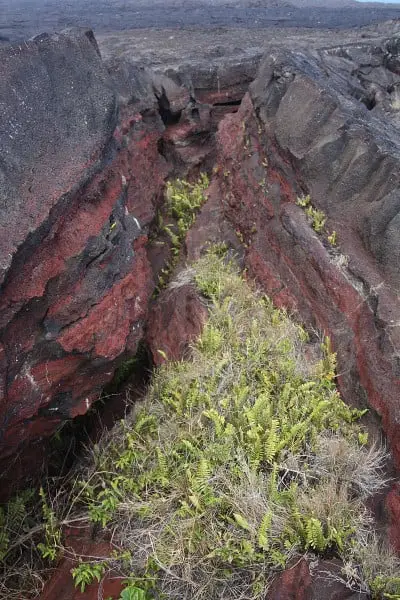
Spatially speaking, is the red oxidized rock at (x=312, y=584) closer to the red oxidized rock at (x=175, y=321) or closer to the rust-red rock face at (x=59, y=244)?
the rust-red rock face at (x=59, y=244)

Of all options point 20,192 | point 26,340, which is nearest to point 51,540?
point 26,340

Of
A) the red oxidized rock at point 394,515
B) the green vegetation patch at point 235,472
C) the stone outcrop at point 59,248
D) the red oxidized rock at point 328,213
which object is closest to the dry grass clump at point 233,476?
the green vegetation patch at point 235,472

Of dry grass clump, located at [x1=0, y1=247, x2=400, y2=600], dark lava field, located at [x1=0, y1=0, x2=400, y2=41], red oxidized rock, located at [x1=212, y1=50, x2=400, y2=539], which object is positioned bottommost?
dry grass clump, located at [x1=0, y1=247, x2=400, y2=600]

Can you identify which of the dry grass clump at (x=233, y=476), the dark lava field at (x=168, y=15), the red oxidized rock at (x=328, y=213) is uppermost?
the dark lava field at (x=168, y=15)

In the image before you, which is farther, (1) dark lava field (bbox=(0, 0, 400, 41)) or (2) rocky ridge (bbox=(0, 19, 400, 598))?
(1) dark lava field (bbox=(0, 0, 400, 41))

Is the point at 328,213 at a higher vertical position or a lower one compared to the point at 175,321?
higher

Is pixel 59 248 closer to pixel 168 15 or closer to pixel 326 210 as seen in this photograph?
pixel 326 210

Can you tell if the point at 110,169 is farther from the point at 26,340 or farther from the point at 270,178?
the point at 270,178

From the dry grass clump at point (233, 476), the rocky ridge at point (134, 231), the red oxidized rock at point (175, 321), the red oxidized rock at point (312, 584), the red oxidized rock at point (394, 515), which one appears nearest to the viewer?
the red oxidized rock at point (312, 584)

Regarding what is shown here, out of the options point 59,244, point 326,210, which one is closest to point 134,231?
point 59,244

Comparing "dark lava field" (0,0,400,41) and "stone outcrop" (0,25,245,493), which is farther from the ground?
"dark lava field" (0,0,400,41)

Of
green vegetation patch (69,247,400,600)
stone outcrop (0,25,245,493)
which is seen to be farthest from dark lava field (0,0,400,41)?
green vegetation patch (69,247,400,600)

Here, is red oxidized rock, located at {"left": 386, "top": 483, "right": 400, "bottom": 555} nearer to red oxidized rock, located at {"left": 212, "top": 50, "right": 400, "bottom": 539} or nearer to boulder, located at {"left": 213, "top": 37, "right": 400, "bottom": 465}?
red oxidized rock, located at {"left": 212, "top": 50, "right": 400, "bottom": 539}

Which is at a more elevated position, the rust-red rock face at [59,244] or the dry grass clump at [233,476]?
the rust-red rock face at [59,244]
